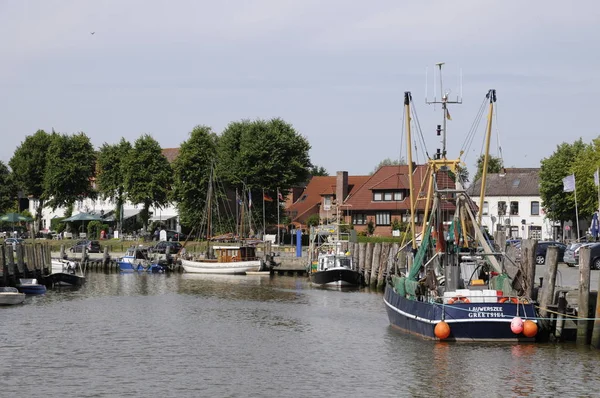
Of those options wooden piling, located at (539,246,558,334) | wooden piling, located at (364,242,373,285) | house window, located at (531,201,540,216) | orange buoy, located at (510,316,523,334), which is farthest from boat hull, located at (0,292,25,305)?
house window, located at (531,201,540,216)

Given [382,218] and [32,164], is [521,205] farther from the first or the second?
[32,164]

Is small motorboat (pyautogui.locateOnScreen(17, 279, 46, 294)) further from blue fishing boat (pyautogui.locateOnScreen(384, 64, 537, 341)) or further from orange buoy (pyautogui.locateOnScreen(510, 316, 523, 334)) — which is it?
orange buoy (pyautogui.locateOnScreen(510, 316, 523, 334))

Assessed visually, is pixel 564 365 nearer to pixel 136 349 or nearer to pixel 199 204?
pixel 136 349

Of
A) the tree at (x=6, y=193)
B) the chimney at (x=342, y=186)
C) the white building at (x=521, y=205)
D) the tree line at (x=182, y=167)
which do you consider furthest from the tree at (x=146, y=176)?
the white building at (x=521, y=205)

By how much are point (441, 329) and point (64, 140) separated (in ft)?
328

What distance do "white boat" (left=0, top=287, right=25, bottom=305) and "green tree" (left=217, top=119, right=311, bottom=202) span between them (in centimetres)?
5828

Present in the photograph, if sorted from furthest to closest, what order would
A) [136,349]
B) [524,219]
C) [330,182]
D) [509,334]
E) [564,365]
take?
1. [330,182]
2. [524,219]
3. [136,349]
4. [509,334]
5. [564,365]

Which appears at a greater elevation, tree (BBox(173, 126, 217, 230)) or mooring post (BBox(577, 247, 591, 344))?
tree (BBox(173, 126, 217, 230))

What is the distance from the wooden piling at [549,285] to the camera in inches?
1447

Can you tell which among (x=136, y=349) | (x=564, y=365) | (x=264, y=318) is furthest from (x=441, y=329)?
(x=264, y=318)

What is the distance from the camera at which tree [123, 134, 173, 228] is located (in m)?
118

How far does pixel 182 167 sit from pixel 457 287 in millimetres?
79820

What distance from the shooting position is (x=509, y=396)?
97.9ft

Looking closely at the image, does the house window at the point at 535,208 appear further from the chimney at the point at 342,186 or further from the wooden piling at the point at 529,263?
the wooden piling at the point at 529,263
